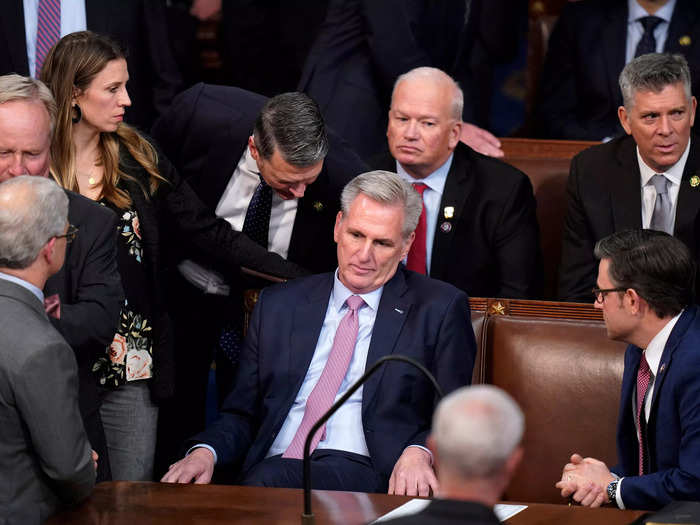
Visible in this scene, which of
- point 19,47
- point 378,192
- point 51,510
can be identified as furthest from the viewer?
point 19,47

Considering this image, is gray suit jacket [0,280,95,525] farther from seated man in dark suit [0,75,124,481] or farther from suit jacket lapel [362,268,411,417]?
suit jacket lapel [362,268,411,417]

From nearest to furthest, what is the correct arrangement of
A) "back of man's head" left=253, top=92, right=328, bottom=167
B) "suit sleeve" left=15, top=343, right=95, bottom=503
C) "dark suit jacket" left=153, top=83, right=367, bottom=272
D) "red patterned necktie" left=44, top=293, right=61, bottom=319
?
"suit sleeve" left=15, top=343, right=95, bottom=503 < "red patterned necktie" left=44, top=293, right=61, bottom=319 < "back of man's head" left=253, top=92, right=328, bottom=167 < "dark suit jacket" left=153, top=83, right=367, bottom=272

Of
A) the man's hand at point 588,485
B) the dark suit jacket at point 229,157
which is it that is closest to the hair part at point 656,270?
the man's hand at point 588,485

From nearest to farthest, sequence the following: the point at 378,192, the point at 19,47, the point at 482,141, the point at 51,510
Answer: the point at 51,510 < the point at 378,192 < the point at 19,47 < the point at 482,141

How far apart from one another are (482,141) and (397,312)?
136 cm

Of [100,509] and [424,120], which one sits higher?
[424,120]

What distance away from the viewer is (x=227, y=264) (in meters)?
3.47

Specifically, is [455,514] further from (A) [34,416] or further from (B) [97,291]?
(B) [97,291]

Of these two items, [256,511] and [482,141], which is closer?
[256,511]

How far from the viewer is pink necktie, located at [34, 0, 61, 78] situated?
3.83 metres

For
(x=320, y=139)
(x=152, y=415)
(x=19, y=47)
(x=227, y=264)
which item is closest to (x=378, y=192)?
(x=320, y=139)

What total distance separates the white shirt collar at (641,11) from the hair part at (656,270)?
1.97 metres

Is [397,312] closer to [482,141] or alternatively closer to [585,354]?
[585,354]

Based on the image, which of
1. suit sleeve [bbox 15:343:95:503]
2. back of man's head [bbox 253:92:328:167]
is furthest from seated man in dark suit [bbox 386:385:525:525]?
back of man's head [bbox 253:92:328:167]
